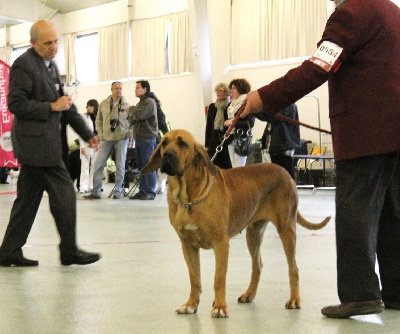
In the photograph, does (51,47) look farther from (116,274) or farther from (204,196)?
(204,196)

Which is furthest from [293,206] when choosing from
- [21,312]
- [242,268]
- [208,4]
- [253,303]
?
[208,4]

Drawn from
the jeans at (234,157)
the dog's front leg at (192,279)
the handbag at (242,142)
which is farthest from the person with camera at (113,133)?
the dog's front leg at (192,279)

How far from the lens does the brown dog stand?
126 inches

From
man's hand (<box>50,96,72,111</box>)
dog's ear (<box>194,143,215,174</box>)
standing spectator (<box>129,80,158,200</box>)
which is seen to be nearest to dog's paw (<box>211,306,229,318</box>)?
dog's ear (<box>194,143,215,174</box>)

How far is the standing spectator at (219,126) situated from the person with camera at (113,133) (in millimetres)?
2365

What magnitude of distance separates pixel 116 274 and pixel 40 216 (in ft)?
12.8

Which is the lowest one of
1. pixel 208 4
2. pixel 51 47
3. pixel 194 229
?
pixel 194 229

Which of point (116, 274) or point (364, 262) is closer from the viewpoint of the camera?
point (364, 262)

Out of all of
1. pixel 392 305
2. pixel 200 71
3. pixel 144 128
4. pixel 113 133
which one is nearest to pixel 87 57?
pixel 200 71

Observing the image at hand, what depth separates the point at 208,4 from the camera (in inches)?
634

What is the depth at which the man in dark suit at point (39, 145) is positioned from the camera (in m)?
4.57

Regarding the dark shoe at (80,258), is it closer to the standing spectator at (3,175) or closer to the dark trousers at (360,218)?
the dark trousers at (360,218)

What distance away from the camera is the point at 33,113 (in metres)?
4.53

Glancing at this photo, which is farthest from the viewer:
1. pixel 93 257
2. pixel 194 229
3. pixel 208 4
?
pixel 208 4
